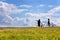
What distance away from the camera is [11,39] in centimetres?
1537

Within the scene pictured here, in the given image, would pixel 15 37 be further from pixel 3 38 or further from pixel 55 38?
pixel 55 38

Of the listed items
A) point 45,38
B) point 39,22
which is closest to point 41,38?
point 45,38

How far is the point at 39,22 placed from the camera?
32.0 meters

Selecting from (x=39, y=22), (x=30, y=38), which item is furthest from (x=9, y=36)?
(x=39, y=22)

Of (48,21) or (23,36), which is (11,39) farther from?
(48,21)

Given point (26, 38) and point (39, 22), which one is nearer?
point (26, 38)

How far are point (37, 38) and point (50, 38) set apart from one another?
86 cm

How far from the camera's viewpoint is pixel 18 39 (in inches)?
603

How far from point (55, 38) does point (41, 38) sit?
91cm

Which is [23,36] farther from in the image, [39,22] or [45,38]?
[39,22]

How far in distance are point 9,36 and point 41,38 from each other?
7.33ft

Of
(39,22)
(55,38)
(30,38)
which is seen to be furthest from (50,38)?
(39,22)

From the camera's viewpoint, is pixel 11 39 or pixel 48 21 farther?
pixel 48 21

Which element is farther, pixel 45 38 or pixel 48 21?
pixel 48 21
